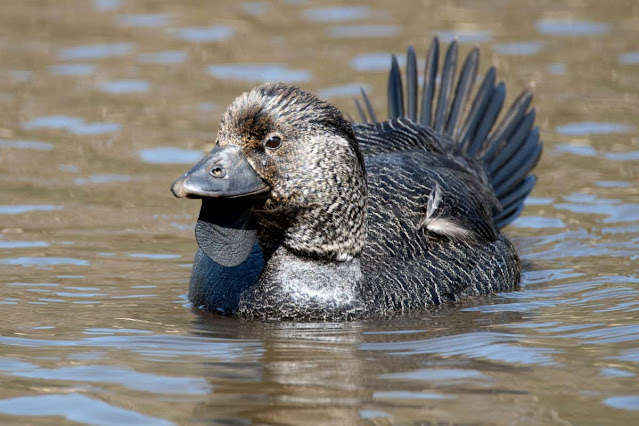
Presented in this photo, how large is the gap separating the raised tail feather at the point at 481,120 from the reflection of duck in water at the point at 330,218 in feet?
2.40

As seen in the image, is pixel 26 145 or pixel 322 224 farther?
pixel 26 145

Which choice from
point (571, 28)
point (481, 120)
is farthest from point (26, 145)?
point (571, 28)

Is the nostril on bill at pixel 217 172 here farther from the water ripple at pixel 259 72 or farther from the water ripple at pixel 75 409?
the water ripple at pixel 259 72

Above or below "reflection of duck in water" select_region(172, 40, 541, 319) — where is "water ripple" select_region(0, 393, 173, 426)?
below

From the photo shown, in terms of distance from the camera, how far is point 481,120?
11.3 m

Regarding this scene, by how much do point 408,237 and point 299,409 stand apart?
254 centimetres

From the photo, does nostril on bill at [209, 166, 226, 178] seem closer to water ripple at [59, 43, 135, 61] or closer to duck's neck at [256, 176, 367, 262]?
duck's neck at [256, 176, 367, 262]

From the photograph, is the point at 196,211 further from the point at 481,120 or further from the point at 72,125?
the point at 481,120

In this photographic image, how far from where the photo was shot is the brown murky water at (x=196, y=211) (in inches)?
270

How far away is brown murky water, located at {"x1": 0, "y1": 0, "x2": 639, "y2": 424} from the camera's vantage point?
6.85 m

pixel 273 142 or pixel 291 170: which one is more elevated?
pixel 273 142

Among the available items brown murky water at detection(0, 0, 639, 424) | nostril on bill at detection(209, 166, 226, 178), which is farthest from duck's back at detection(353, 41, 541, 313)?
nostril on bill at detection(209, 166, 226, 178)

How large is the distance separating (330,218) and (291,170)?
45cm

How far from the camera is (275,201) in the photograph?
7824 millimetres
